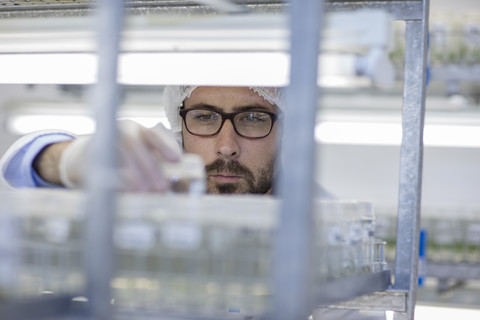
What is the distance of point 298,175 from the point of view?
2.55 ft

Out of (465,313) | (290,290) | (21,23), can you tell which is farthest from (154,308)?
(465,313)

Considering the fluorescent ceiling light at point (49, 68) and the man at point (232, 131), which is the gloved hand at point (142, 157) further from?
the man at point (232, 131)

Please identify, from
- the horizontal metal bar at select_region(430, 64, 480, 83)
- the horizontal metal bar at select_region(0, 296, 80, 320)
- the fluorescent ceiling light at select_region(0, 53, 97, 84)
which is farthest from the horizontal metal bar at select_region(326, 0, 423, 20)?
the horizontal metal bar at select_region(430, 64, 480, 83)

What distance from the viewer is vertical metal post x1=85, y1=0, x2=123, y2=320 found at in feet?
2.67

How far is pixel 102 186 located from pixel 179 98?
5.57ft

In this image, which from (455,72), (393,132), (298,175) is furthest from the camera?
(393,132)

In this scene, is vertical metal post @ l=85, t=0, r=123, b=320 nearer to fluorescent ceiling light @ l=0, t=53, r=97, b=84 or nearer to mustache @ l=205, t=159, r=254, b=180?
fluorescent ceiling light @ l=0, t=53, r=97, b=84

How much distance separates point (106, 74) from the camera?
2.71 feet

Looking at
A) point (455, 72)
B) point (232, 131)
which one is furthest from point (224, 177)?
point (455, 72)

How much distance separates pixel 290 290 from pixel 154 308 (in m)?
0.23

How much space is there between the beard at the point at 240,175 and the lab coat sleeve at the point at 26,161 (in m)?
0.72

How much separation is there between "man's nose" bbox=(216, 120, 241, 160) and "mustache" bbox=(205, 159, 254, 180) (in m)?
0.02

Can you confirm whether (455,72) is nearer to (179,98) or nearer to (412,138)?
(179,98)

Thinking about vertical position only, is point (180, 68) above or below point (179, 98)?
below
